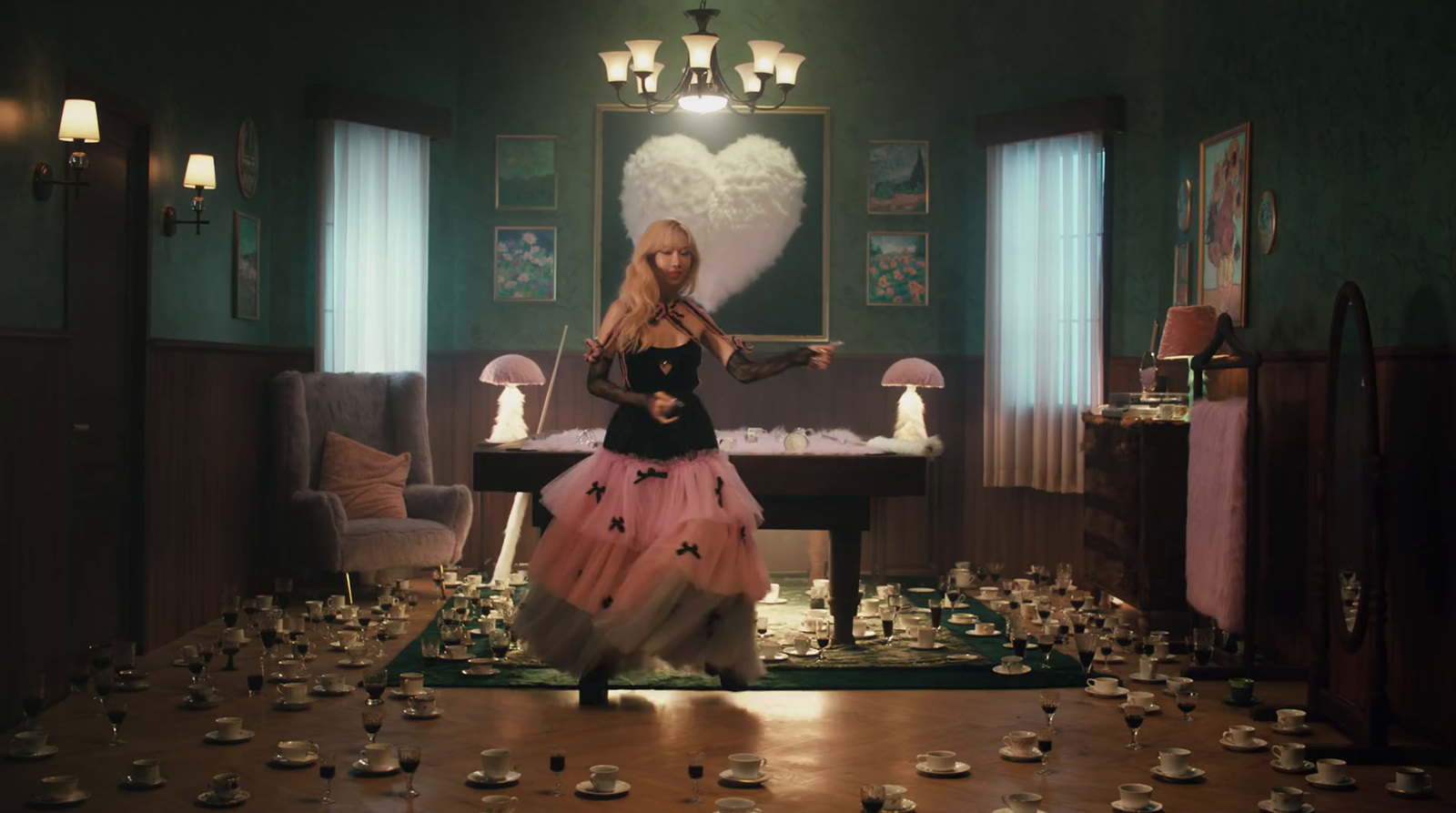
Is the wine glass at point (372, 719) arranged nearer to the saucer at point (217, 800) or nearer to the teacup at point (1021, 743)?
the saucer at point (217, 800)

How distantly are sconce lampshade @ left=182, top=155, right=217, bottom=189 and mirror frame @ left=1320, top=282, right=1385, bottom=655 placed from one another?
196 inches

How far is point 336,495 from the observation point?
7.66 metres

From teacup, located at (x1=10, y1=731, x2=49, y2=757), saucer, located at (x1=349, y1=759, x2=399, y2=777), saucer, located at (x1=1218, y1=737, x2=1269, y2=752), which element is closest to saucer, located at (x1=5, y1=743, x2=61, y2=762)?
teacup, located at (x1=10, y1=731, x2=49, y2=757)

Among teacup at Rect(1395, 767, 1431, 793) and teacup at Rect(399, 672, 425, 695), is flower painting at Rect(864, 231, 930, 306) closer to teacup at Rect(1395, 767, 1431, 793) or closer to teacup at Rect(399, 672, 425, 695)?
teacup at Rect(399, 672, 425, 695)

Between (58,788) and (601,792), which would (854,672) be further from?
(58,788)

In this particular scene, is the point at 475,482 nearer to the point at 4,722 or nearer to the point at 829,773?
the point at 4,722

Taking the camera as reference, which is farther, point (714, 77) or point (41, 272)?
point (714, 77)

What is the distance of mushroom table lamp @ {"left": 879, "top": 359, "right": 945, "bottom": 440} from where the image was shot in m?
8.57

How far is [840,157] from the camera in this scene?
369 inches

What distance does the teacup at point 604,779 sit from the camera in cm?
419

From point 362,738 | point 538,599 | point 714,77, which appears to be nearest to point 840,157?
point 714,77

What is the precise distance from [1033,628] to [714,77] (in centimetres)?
331

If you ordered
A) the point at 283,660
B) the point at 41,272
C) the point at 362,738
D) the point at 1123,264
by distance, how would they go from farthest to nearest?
the point at 1123,264 → the point at 283,660 → the point at 41,272 → the point at 362,738

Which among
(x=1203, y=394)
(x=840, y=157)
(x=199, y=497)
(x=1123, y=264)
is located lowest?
(x=199, y=497)
